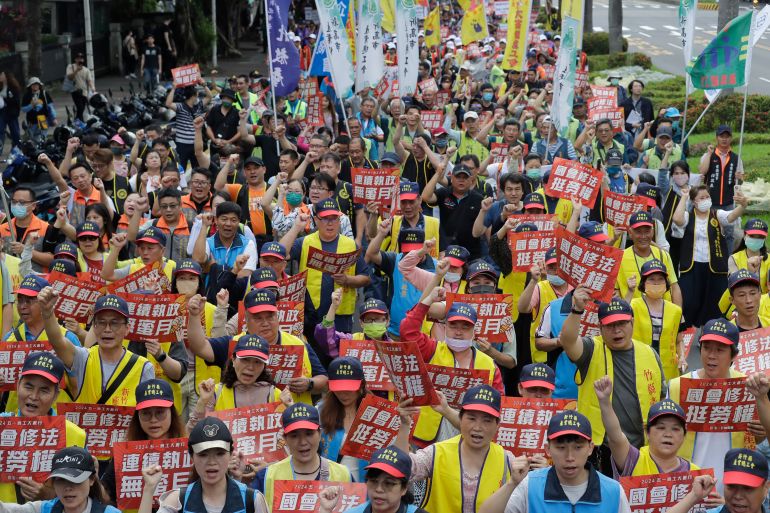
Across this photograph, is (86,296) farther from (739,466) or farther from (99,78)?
(99,78)

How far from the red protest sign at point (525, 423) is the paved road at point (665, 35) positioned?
30608mm

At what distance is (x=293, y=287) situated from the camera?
941 centimetres

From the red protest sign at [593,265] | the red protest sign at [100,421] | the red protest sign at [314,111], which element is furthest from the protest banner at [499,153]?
the red protest sign at [100,421]

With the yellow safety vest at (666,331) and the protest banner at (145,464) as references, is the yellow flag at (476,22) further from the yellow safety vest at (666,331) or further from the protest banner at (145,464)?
the protest banner at (145,464)

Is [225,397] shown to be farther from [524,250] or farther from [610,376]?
[524,250]

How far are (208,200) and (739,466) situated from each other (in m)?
6.86

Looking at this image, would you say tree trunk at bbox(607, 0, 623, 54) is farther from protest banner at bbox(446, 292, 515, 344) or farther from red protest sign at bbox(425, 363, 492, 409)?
red protest sign at bbox(425, 363, 492, 409)

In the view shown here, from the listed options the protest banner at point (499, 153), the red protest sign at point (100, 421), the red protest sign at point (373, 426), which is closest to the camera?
the red protest sign at point (373, 426)

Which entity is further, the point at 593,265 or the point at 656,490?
the point at 593,265

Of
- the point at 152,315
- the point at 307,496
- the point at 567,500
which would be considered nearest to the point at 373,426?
the point at 307,496

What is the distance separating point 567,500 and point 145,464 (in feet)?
6.96

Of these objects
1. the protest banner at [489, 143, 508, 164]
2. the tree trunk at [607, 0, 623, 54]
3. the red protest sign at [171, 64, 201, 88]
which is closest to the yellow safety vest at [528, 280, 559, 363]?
the protest banner at [489, 143, 508, 164]

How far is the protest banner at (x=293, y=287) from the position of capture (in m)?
9.27

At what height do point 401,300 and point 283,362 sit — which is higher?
point 283,362
